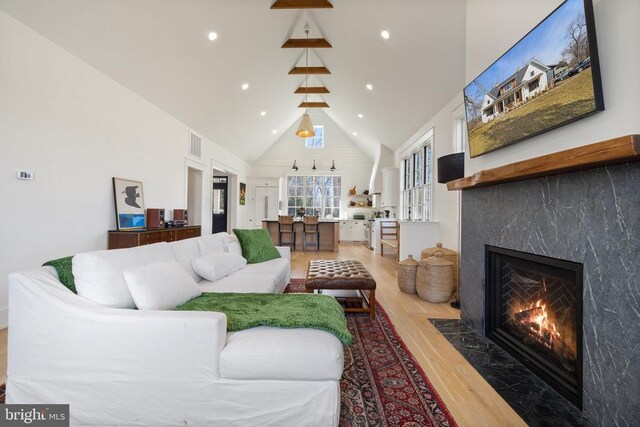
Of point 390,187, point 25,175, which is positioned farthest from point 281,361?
point 390,187

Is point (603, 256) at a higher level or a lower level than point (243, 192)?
lower

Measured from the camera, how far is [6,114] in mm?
2535

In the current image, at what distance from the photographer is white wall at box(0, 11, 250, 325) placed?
8.45 ft

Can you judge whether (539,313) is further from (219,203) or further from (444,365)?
(219,203)

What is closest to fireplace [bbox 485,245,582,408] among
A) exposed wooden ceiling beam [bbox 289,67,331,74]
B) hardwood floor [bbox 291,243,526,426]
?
hardwood floor [bbox 291,243,526,426]

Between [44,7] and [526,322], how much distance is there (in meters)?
4.73

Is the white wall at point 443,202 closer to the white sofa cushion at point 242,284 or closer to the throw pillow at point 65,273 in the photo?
the white sofa cushion at point 242,284

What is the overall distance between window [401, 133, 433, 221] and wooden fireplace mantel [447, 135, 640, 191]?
13.0 feet

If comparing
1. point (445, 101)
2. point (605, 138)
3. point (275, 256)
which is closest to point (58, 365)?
point (275, 256)

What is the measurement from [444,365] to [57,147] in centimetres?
404

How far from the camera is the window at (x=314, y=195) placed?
10414mm

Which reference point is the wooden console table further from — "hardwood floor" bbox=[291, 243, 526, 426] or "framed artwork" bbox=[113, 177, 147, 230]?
"hardwood floor" bbox=[291, 243, 526, 426]

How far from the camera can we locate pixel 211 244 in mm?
3027

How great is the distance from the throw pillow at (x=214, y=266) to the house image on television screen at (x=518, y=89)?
2471 mm
